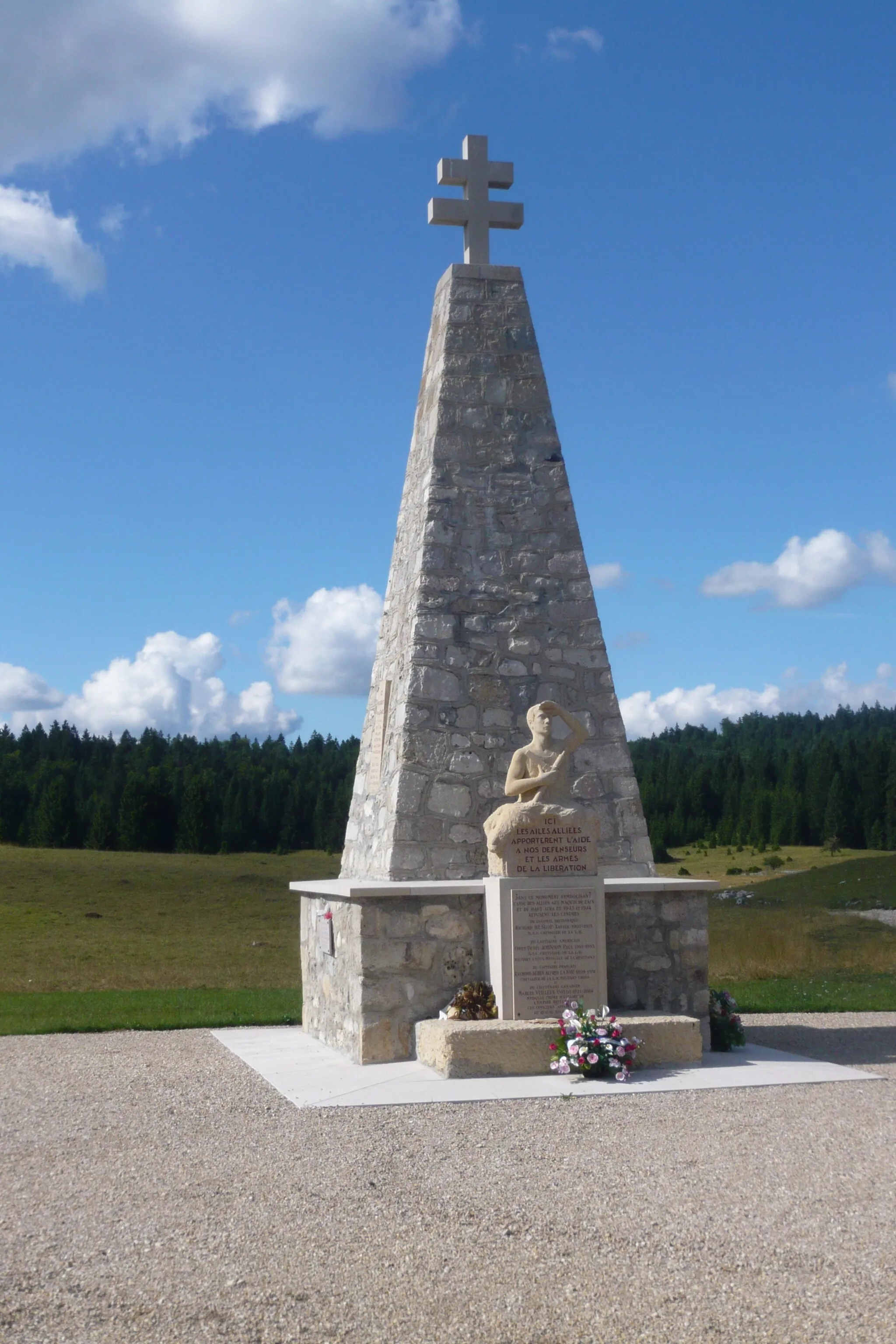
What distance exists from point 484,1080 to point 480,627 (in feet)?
12.7

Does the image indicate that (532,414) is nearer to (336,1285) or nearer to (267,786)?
(336,1285)

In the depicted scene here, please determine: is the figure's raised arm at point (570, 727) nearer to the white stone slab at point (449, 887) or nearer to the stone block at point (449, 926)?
the white stone slab at point (449, 887)

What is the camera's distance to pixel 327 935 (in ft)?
36.2

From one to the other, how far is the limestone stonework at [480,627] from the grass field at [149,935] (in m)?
3.90

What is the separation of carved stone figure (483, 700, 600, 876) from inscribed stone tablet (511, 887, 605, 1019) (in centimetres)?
21

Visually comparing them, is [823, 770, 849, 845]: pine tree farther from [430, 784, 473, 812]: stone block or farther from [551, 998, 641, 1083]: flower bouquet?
[551, 998, 641, 1083]: flower bouquet

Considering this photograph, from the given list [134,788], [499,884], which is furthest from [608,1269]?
[134,788]

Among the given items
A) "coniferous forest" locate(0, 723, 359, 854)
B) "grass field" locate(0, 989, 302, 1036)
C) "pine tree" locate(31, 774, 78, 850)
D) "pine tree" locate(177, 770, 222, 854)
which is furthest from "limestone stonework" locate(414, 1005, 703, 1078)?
"pine tree" locate(31, 774, 78, 850)

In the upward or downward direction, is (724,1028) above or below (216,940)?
above

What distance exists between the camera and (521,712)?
36.0 feet

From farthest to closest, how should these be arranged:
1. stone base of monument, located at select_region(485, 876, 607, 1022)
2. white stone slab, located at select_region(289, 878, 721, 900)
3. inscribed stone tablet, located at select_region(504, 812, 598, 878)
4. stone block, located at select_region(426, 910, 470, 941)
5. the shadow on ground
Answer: the shadow on ground → stone block, located at select_region(426, 910, 470, 941) → white stone slab, located at select_region(289, 878, 721, 900) → inscribed stone tablet, located at select_region(504, 812, 598, 878) → stone base of monument, located at select_region(485, 876, 607, 1022)

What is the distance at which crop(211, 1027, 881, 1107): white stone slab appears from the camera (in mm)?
8586

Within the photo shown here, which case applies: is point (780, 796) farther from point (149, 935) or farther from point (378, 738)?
point (378, 738)

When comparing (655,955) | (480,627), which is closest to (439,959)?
(655,955)
